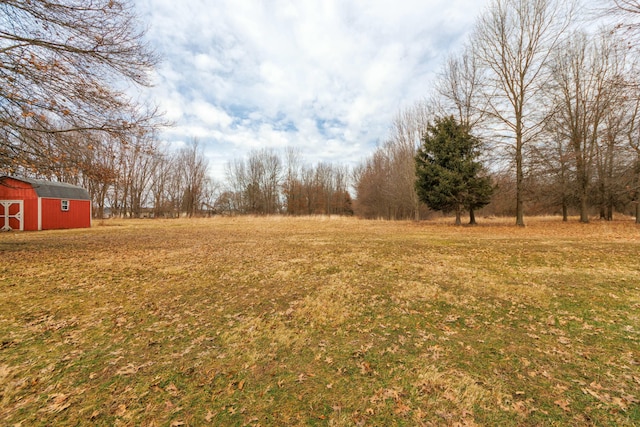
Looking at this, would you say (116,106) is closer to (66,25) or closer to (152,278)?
(66,25)

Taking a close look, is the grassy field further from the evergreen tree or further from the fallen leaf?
the evergreen tree

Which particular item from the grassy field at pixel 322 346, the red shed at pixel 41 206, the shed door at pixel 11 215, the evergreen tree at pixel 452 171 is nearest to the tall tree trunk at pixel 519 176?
the evergreen tree at pixel 452 171

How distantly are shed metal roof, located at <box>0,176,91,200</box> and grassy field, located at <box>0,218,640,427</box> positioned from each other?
1817 centimetres

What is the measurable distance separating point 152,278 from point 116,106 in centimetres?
558

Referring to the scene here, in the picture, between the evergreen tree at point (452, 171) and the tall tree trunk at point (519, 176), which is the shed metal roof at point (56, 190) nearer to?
the evergreen tree at point (452, 171)

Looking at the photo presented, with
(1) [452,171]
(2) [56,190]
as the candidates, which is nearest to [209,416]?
(1) [452,171]

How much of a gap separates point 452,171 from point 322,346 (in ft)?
64.2

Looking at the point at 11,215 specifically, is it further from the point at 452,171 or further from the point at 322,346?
the point at 452,171

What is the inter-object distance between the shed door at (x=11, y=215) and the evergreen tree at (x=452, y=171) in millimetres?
29452

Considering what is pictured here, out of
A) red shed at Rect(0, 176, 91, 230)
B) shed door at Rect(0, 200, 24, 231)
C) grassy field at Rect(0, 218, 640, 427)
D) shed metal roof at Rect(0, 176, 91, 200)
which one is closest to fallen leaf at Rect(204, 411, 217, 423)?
grassy field at Rect(0, 218, 640, 427)

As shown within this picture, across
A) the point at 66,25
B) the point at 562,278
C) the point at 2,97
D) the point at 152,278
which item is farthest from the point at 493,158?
the point at 2,97

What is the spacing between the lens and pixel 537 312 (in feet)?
14.8

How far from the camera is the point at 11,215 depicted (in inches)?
727

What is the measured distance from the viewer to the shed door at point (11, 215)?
18359 mm
